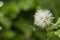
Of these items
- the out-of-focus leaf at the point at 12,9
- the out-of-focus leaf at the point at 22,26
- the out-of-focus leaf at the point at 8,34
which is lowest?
the out-of-focus leaf at the point at 8,34

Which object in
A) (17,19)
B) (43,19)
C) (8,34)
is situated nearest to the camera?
(43,19)

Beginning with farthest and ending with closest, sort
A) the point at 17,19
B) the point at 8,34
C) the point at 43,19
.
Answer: the point at 17,19 → the point at 8,34 → the point at 43,19

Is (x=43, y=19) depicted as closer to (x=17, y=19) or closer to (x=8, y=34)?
(x=8, y=34)

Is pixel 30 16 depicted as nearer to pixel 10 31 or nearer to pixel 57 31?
pixel 10 31

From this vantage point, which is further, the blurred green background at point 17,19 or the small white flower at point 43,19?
the blurred green background at point 17,19

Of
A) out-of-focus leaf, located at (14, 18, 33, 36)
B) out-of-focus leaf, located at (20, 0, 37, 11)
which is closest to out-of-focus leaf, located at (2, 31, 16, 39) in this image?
out-of-focus leaf, located at (14, 18, 33, 36)

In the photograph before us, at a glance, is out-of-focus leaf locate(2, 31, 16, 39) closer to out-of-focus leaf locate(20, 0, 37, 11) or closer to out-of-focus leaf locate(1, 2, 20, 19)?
out-of-focus leaf locate(1, 2, 20, 19)

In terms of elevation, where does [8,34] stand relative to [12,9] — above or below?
below

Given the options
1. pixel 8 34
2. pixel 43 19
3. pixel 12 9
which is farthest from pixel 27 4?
pixel 43 19

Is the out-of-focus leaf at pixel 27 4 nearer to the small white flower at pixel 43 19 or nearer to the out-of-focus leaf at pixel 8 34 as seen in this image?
the out-of-focus leaf at pixel 8 34

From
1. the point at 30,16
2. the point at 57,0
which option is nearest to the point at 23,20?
the point at 30,16

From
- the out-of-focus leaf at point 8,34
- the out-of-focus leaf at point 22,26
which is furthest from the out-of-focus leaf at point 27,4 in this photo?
the out-of-focus leaf at point 8,34
